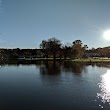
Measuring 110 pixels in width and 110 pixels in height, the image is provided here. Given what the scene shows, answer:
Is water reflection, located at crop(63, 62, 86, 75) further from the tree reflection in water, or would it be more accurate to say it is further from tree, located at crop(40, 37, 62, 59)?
tree, located at crop(40, 37, 62, 59)

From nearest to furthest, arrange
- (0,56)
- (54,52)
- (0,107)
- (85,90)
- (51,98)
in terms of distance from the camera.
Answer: (0,107) < (51,98) < (85,90) < (54,52) < (0,56)

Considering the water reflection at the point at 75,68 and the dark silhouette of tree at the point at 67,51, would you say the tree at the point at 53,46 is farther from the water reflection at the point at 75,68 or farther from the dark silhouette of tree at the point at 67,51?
the water reflection at the point at 75,68

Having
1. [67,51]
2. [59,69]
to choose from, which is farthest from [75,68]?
[67,51]

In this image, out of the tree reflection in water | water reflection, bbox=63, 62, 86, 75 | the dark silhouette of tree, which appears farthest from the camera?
the dark silhouette of tree

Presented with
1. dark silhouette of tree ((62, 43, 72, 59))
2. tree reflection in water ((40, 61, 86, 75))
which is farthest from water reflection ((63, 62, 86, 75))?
dark silhouette of tree ((62, 43, 72, 59))

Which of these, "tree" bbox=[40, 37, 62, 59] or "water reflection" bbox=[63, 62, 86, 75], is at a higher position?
"tree" bbox=[40, 37, 62, 59]

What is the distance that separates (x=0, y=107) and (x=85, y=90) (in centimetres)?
1282

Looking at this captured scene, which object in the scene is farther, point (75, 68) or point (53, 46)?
point (53, 46)

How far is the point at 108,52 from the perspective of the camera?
610 feet

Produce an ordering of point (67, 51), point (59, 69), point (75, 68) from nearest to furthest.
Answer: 1. point (59, 69)
2. point (75, 68)
3. point (67, 51)

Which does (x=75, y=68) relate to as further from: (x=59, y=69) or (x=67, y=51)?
(x=67, y=51)

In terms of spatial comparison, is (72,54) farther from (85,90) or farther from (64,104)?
(64,104)

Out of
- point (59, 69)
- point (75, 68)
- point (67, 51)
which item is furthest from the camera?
point (67, 51)

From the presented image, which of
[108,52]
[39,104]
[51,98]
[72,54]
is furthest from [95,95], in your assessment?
[108,52]
